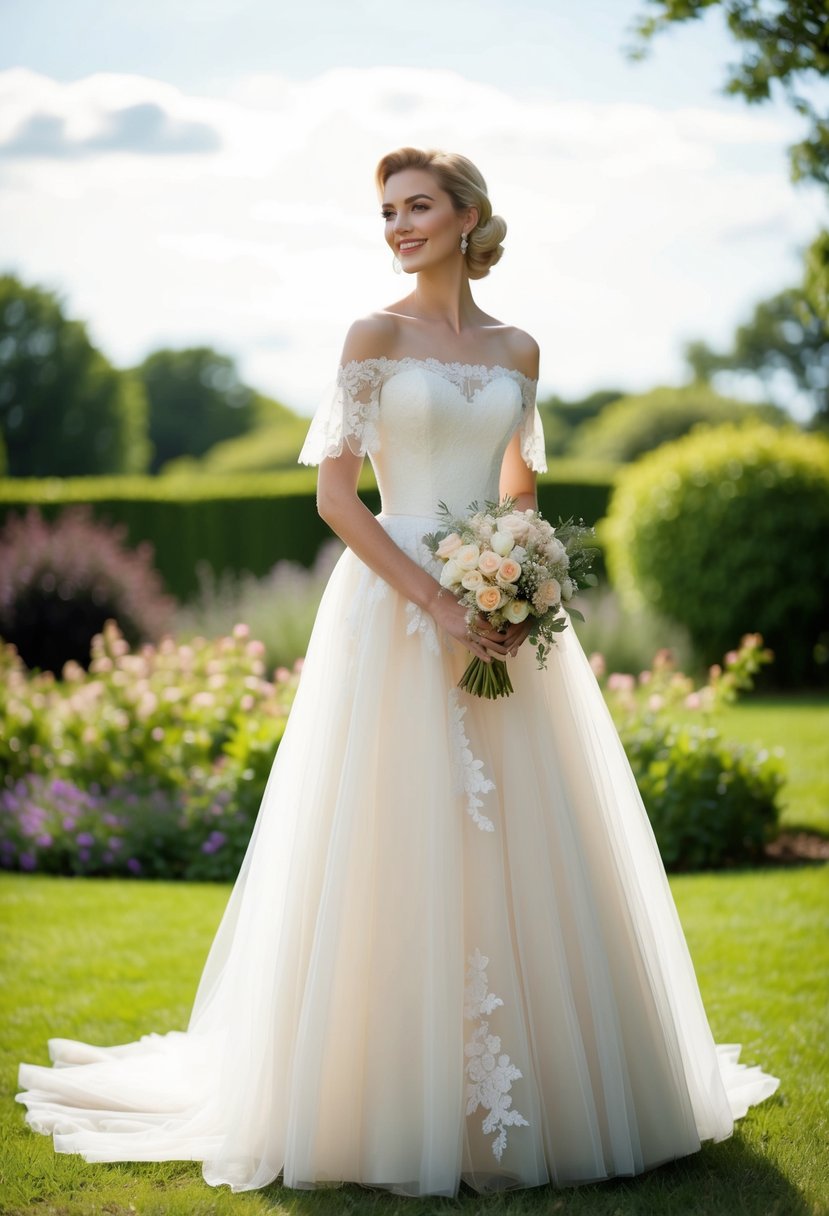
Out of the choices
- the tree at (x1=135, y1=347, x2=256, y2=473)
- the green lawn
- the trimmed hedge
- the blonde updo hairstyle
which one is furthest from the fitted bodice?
the tree at (x1=135, y1=347, x2=256, y2=473)

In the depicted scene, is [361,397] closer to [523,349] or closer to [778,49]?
[523,349]

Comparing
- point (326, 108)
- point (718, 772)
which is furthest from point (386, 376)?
point (326, 108)

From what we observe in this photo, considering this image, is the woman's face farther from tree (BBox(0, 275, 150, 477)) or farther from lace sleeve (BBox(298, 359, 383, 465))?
tree (BBox(0, 275, 150, 477))

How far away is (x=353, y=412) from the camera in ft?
10.3

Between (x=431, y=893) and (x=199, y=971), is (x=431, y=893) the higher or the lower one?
the higher one

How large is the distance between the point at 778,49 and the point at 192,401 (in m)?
61.5

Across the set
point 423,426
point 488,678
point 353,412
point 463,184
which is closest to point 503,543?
point 488,678

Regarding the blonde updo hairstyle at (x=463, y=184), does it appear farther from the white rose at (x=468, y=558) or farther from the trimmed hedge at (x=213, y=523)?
the trimmed hedge at (x=213, y=523)

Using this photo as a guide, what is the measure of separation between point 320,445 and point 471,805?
3.44 ft

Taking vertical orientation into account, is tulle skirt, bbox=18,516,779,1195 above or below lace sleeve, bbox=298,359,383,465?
below

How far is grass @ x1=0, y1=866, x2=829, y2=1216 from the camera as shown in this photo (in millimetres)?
2863

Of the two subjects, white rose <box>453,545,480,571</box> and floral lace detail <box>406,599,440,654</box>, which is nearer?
white rose <box>453,545,480,571</box>

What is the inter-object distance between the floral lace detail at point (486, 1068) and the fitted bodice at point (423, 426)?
49.2 inches

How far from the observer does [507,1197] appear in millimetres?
2842
